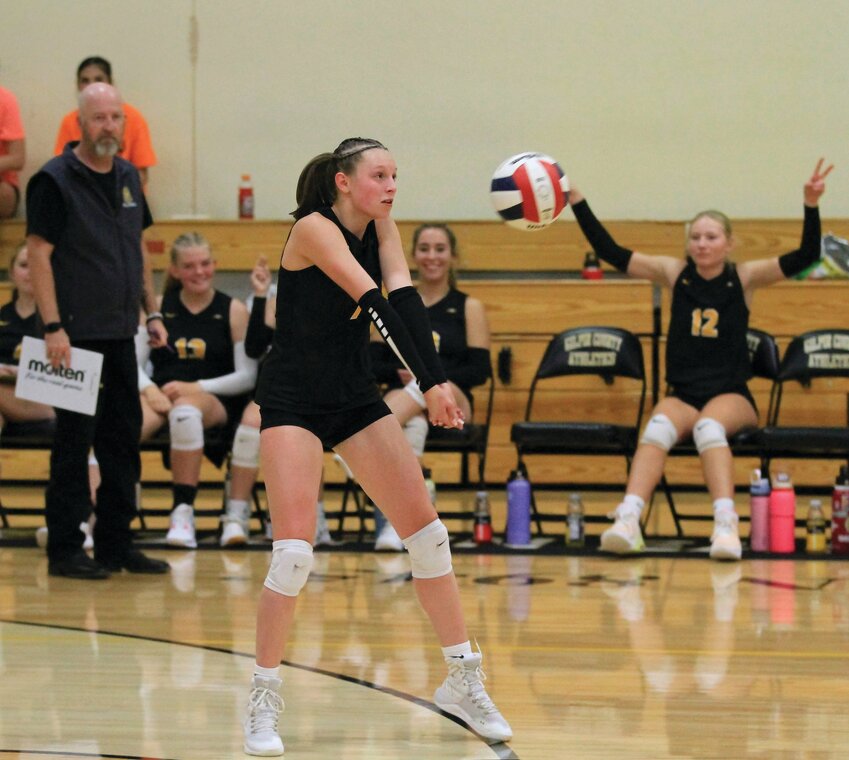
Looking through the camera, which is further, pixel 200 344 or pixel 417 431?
pixel 200 344

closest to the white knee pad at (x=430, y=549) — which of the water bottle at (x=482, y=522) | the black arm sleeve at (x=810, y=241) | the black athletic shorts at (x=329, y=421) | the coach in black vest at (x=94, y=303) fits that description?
the black athletic shorts at (x=329, y=421)

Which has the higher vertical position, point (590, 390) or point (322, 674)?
point (590, 390)

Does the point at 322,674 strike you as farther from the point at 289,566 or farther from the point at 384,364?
the point at 384,364

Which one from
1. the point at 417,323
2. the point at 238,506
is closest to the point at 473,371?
the point at 238,506

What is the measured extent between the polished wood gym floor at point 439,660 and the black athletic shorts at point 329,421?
787mm

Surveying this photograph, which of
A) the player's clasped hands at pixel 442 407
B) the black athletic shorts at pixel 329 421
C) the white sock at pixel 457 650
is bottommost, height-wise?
the white sock at pixel 457 650

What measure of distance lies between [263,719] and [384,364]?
12.5ft

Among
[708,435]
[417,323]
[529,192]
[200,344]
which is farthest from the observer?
[200,344]

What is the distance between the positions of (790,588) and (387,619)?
5.78ft

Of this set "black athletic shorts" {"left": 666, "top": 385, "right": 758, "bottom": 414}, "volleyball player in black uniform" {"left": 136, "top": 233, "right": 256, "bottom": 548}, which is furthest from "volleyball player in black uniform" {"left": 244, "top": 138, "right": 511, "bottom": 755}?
"black athletic shorts" {"left": 666, "top": 385, "right": 758, "bottom": 414}

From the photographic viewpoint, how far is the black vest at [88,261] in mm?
5934

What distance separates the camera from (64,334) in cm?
584

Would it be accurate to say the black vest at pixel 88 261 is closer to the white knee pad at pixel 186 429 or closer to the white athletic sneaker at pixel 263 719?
the white knee pad at pixel 186 429

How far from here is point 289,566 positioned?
3.53 m
